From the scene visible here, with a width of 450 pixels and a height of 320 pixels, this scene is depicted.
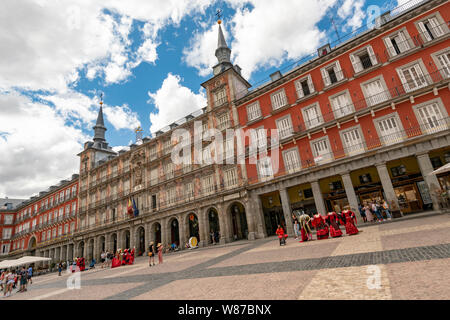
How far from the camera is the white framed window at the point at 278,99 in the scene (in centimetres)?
2253

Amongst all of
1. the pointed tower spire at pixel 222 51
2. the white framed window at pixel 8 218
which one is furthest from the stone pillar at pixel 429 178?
the white framed window at pixel 8 218

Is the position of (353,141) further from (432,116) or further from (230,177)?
(230,177)

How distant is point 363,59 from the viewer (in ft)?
63.9

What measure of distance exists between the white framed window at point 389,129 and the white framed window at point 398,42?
5078 millimetres

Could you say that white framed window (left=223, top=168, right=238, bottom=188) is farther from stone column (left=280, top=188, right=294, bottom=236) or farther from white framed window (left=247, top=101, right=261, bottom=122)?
white framed window (left=247, top=101, right=261, bottom=122)

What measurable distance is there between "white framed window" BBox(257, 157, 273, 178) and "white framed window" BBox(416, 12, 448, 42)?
14843 millimetres

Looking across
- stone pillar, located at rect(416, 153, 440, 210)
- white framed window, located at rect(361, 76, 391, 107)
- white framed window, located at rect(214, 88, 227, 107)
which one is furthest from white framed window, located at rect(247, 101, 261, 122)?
stone pillar, located at rect(416, 153, 440, 210)

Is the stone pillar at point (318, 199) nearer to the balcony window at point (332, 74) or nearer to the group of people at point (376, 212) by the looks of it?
the group of people at point (376, 212)

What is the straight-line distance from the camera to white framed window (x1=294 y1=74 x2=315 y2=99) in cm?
2119

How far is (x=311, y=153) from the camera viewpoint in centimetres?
1986

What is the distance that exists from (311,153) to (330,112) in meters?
3.83

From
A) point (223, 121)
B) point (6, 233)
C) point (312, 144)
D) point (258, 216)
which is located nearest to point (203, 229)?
point (258, 216)
